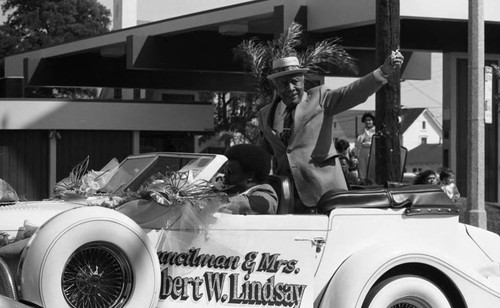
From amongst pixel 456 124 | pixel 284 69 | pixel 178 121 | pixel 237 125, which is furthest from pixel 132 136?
pixel 284 69

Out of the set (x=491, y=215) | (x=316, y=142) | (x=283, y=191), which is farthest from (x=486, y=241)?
(x=491, y=215)

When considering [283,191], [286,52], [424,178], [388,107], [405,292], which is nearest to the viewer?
[405,292]

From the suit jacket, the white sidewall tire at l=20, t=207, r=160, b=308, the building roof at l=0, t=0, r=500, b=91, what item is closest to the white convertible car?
the white sidewall tire at l=20, t=207, r=160, b=308

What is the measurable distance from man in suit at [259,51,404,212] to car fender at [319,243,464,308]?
2.23 ft

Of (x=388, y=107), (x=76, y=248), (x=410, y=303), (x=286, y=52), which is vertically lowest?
(x=410, y=303)

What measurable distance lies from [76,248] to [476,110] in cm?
920

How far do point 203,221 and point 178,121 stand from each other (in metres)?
16.9

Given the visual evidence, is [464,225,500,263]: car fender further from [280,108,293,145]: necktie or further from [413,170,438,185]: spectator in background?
[413,170,438,185]: spectator in background

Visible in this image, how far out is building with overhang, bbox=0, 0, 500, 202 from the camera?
1664cm

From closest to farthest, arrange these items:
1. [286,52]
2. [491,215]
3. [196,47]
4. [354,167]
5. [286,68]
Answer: [286,68], [286,52], [354,167], [491,215], [196,47]

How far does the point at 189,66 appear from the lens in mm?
21938

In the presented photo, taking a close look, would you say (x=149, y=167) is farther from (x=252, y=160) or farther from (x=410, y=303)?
(x=410, y=303)

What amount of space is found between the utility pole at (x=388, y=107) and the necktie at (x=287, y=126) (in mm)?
4834

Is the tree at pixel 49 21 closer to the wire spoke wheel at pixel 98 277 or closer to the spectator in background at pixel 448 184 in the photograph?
the spectator in background at pixel 448 184
